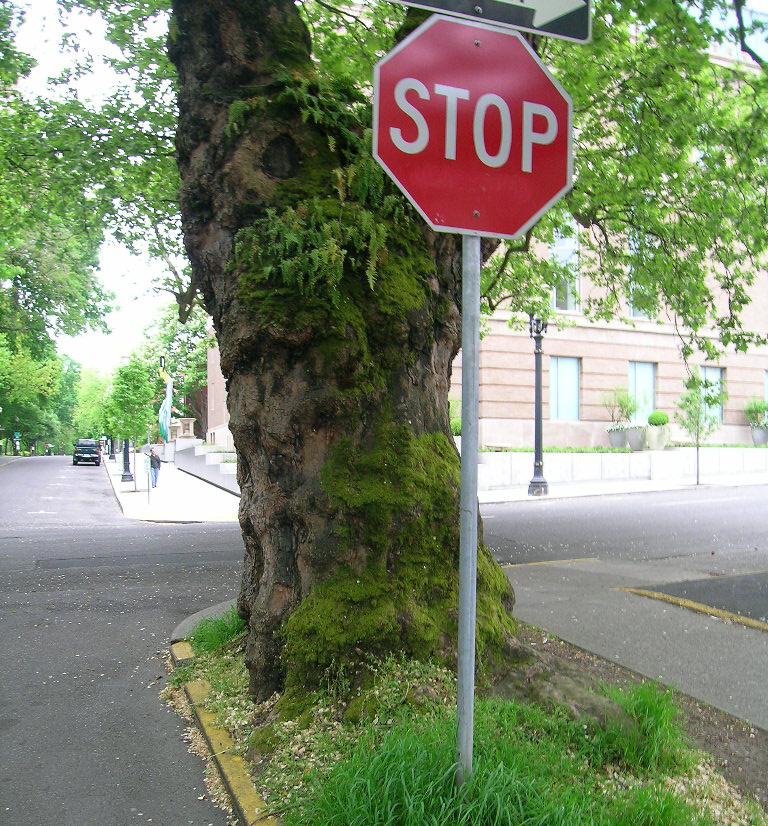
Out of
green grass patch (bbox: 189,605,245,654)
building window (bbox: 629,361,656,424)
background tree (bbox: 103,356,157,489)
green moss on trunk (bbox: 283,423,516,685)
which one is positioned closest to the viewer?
green moss on trunk (bbox: 283,423,516,685)

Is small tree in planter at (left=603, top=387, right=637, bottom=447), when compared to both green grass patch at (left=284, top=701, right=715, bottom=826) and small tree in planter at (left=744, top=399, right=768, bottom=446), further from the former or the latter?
green grass patch at (left=284, top=701, right=715, bottom=826)

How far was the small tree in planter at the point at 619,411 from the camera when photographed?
29922 mm

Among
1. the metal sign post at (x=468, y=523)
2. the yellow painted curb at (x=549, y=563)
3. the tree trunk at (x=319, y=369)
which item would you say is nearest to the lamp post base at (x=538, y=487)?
the yellow painted curb at (x=549, y=563)

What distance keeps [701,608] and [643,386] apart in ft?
85.4

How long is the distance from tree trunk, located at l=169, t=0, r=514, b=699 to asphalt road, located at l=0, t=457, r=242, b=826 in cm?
81

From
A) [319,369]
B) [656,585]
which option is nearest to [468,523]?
[319,369]

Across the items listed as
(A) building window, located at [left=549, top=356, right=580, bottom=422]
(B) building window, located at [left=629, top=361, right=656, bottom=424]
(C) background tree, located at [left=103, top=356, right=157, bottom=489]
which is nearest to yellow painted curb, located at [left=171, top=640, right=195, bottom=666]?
(C) background tree, located at [left=103, top=356, right=157, bottom=489]

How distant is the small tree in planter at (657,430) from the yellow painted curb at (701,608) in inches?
869

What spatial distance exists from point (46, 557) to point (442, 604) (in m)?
8.93

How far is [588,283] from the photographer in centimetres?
2967

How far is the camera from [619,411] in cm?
3048

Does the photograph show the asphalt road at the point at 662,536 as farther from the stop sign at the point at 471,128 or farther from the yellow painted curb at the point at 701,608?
the stop sign at the point at 471,128

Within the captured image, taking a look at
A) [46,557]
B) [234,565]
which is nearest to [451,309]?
[234,565]

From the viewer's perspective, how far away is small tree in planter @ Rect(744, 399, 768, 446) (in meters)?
34.1
